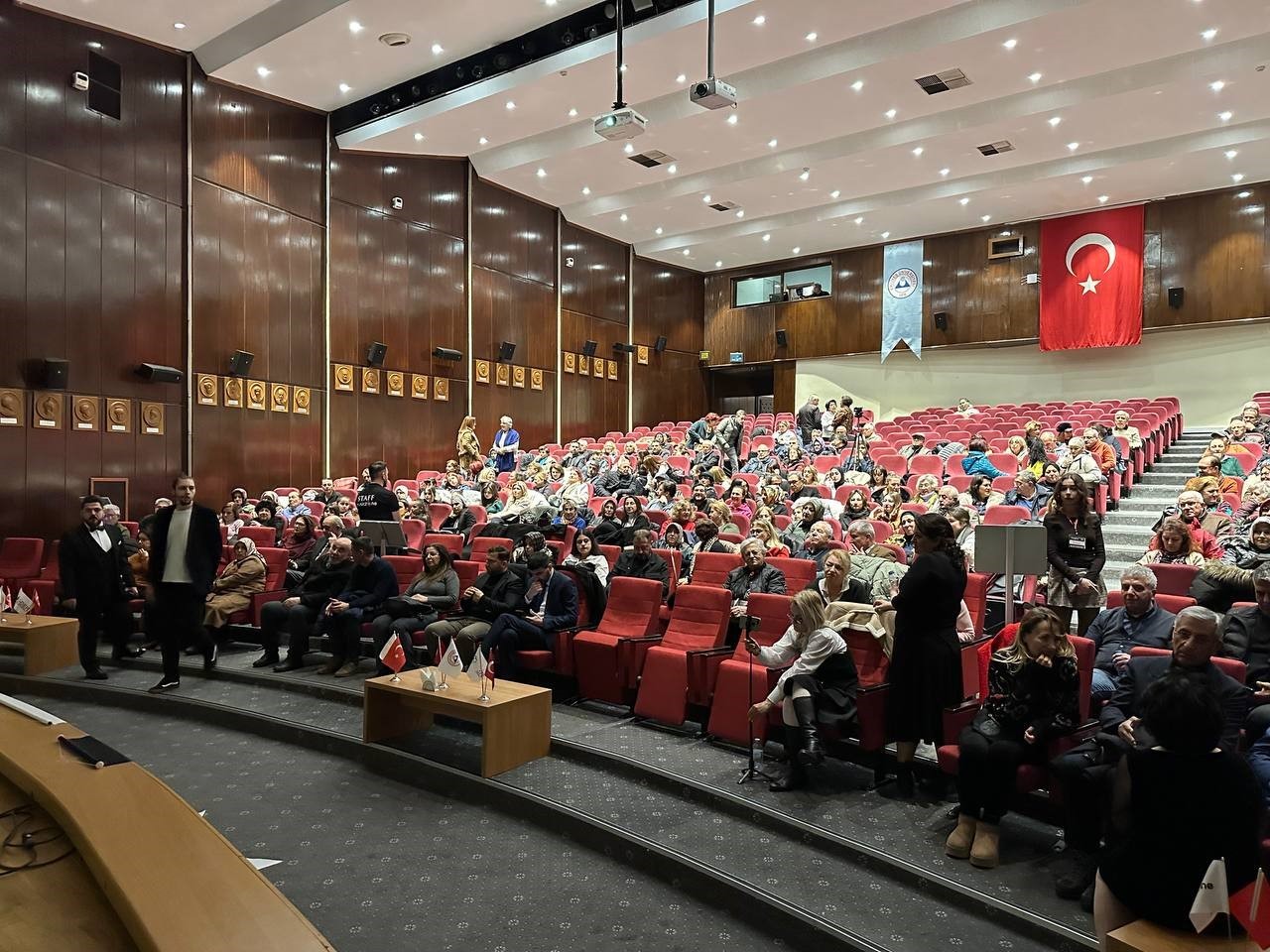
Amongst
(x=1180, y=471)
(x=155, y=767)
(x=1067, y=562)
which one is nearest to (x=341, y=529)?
(x=155, y=767)

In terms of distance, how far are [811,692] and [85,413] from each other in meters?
8.24

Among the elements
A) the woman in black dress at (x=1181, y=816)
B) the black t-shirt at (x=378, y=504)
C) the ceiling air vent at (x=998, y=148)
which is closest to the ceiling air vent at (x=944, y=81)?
the ceiling air vent at (x=998, y=148)

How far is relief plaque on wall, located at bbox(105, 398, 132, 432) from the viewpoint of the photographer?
8930mm

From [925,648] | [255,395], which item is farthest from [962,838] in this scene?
[255,395]

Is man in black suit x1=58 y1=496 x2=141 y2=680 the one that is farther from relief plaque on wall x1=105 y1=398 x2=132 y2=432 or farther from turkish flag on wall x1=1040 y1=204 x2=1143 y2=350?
turkish flag on wall x1=1040 y1=204 x2=1143 y2=350

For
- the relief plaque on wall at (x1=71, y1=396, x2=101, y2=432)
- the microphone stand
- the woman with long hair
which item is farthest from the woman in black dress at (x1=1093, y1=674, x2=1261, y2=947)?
the relief plaque on wall at (x1=71, y1=396, x2=101, y2=432)

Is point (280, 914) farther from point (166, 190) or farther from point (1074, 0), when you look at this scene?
point (166, 190)

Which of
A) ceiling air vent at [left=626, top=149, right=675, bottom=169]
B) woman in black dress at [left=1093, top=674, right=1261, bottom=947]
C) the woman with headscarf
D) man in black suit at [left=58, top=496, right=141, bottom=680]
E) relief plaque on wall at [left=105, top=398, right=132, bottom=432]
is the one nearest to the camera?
woman in black dress at [left=1093, top=674, right=1261, bottom=947]

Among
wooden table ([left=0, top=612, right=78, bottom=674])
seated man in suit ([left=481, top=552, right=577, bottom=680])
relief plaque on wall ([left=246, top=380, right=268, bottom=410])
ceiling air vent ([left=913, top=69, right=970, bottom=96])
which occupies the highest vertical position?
ceiling air vent ([left=913, top=69, right=970, bottom=96])

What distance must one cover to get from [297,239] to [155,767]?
8.40m

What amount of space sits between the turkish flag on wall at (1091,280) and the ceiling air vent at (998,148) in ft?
10.6

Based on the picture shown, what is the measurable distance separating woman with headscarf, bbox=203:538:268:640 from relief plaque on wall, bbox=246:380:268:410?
14.4 ft

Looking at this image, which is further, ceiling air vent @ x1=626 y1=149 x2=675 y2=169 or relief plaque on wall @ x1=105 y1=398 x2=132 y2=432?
ceiling air vent @ x1=626 y1=149 x2=675 y2=169

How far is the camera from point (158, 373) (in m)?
9.25
